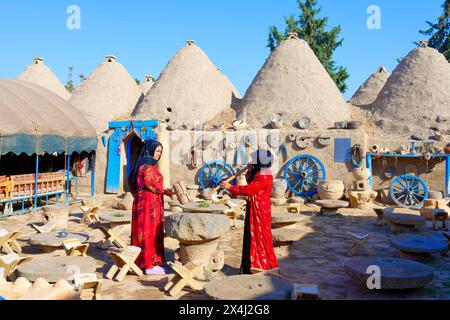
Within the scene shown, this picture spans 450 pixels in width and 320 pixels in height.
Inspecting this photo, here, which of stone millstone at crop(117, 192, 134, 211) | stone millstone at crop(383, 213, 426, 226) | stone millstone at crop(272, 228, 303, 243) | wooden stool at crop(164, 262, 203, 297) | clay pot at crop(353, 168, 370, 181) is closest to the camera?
wooden stool at crop(164, 262, 203, 297)

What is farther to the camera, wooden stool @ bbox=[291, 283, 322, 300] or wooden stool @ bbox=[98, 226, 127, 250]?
wooden stool @ bbox=[98, 226, 127, 250]

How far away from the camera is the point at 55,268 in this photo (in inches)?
181

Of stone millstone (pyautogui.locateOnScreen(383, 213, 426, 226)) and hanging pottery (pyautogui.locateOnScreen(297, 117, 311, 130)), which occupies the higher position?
hanging pottery (pyautogui.locateOnScreen(297, 117, 311, 130))

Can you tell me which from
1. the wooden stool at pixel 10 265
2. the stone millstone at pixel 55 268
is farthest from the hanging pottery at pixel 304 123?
the wooden stool at pixel 10 265

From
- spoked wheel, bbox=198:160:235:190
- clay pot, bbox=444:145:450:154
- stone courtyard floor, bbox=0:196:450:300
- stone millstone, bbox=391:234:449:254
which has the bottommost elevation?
stone courtyard floor, bbox=0:196:450:300

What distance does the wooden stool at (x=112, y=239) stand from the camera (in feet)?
20.2

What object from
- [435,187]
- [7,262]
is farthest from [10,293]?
[435,187]

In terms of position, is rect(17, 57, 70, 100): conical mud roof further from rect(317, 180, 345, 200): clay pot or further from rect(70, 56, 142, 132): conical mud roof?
rect(317, 180, 345, 200): clay pot

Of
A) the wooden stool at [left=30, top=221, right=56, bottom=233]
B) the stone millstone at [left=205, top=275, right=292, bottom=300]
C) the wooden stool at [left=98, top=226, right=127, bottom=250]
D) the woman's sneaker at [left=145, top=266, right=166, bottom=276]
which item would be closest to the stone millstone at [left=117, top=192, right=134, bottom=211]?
the wooden stool at [left=30, top=221, right=56, bottom=233]

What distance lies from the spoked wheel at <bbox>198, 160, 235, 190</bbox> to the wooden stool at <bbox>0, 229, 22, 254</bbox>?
712cm

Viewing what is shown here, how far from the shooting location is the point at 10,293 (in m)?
3.74

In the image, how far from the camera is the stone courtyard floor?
4578 mm

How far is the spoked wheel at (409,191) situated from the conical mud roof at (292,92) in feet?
12.9

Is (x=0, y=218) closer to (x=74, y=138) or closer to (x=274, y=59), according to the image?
(x=74, y=138)
